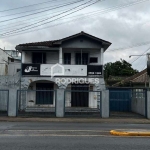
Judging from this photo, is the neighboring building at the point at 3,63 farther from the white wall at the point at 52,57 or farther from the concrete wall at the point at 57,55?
the white wall at the point at 52,57

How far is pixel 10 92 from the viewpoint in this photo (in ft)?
72.2

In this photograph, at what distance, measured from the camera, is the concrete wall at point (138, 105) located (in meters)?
23.7

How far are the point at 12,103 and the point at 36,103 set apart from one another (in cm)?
171

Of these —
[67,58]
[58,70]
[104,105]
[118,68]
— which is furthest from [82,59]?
[118,68]

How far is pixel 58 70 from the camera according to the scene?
28.4 m

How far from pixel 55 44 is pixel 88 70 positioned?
3.92 m

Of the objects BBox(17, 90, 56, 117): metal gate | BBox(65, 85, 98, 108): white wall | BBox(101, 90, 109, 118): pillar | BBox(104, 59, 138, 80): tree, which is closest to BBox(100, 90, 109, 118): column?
BBox(101, 90, 109, 118): pillar

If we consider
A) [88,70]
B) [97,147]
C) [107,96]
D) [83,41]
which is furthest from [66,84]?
[97,147]

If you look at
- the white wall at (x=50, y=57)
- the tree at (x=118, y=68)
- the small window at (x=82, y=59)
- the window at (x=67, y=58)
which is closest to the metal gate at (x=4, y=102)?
the white wall at (x=50, y=57)

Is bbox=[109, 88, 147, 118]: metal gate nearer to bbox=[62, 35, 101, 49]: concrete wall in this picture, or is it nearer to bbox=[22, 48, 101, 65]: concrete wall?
bbox=[22, 48, 101, 65]: concrete wall

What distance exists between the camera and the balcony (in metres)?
28.4

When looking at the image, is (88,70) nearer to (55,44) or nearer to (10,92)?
(55,44)


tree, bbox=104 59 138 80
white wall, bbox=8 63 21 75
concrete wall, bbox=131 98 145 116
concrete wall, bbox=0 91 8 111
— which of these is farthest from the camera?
tree, bbox=104 59 138 80

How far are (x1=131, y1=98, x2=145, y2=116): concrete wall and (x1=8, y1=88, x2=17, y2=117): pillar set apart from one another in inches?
376
